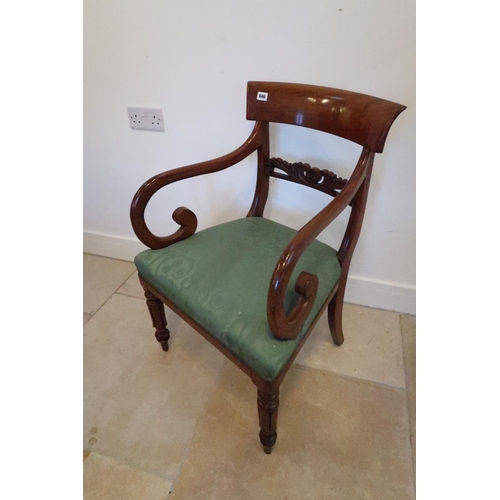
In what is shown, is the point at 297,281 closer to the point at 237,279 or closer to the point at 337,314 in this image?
the point at 237,279

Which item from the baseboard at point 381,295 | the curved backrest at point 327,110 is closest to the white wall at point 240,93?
the baseboard at point 381,295

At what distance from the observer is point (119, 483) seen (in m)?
0.89

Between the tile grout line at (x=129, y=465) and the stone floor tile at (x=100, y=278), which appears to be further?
the stone floor tile at (x=100, y=278)

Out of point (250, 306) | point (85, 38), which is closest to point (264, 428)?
point (250, 306)

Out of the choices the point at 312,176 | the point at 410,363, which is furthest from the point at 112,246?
the point at 410,363

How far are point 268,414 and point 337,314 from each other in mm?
447

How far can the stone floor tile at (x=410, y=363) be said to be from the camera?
1011 millimetres

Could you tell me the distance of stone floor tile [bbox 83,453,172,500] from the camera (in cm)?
87

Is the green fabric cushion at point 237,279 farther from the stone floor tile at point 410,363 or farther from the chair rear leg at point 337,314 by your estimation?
the stone floor tile at point 410,363

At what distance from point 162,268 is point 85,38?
85 centimetres
